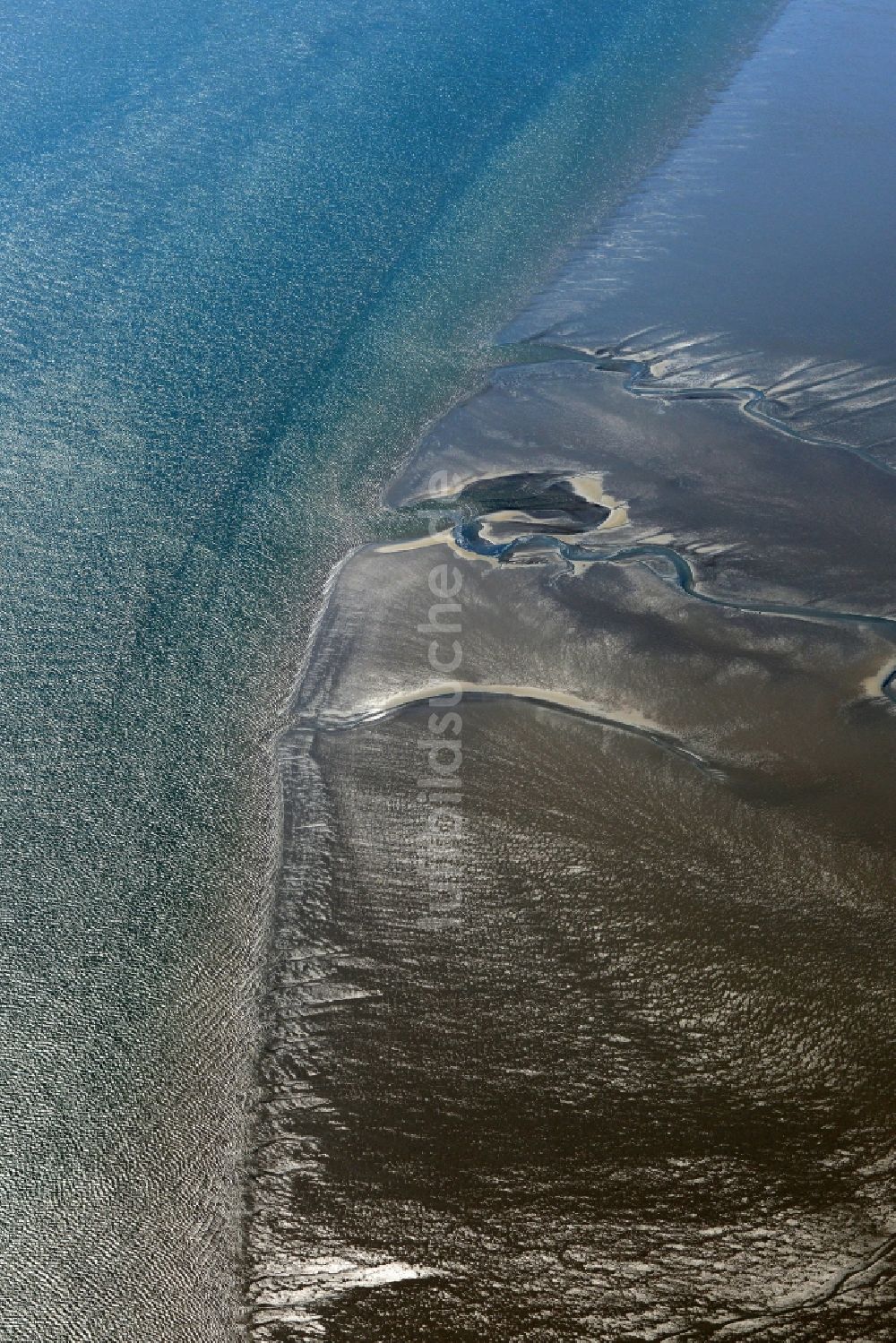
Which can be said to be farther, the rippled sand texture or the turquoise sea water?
the turquoise sea water

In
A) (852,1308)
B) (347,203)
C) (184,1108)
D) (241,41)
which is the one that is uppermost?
(241,41)

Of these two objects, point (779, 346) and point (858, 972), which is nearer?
point (858, 972)

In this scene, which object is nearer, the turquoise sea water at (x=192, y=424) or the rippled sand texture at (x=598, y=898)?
the rippled sand texture at (x=598, y=898)

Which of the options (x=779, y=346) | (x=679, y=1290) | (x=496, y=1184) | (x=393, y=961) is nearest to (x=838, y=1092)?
(x=679, y=1290)

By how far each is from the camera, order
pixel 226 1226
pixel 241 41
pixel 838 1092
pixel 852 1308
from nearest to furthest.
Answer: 1. pixel 852 1308
2. pixel 226 1226
3. pixel 838 1092
4. pixel 241 41

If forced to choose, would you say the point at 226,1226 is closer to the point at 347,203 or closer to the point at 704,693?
the point at 704,693
